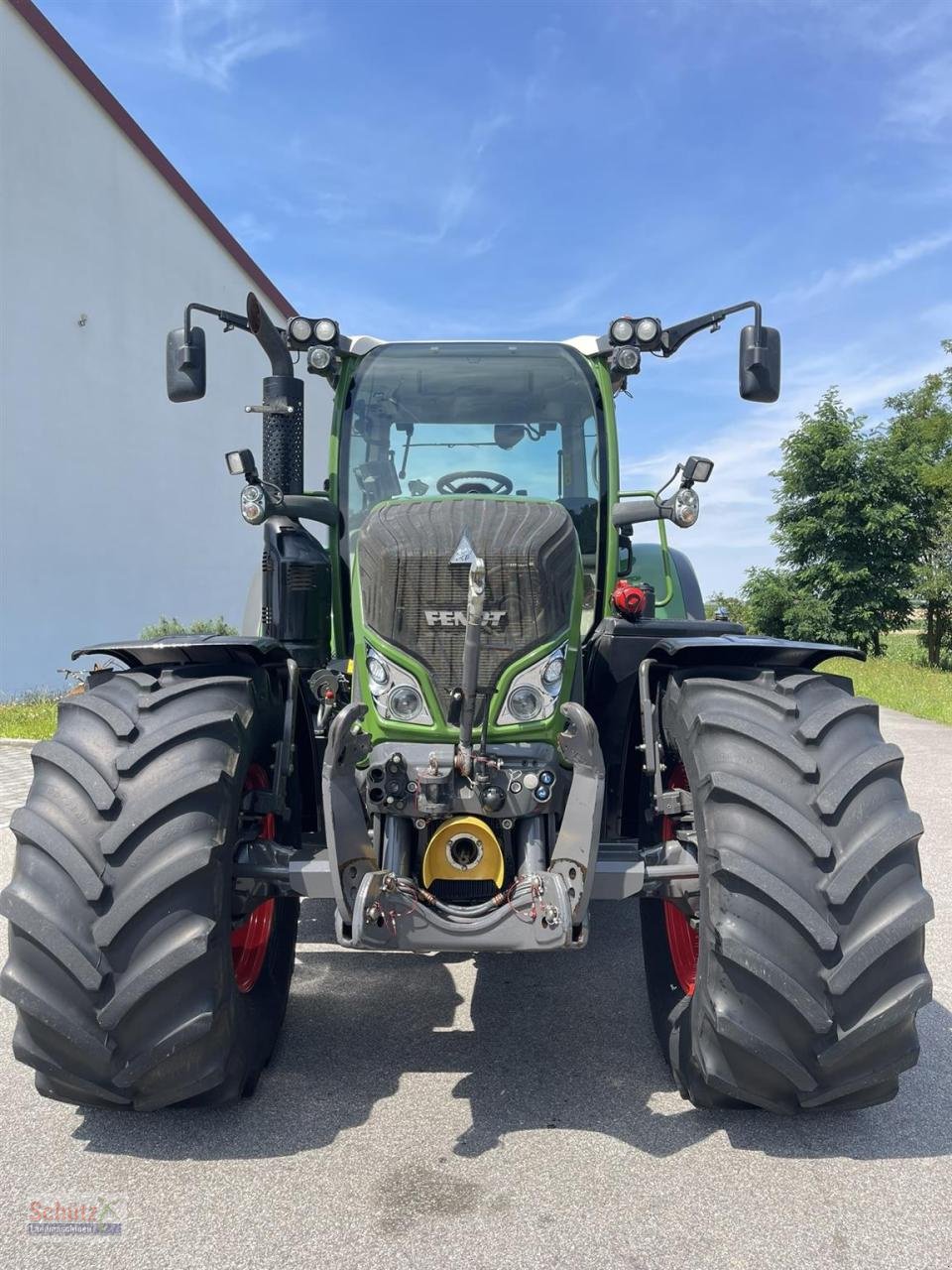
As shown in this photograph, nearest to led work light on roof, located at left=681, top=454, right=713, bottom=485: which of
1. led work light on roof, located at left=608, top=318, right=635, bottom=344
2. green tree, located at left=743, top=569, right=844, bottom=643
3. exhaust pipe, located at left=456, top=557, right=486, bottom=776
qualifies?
led work light on roof, located at left=608, top=318, right=635, bottom=344

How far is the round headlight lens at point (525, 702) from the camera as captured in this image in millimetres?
3002

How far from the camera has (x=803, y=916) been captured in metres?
2.47

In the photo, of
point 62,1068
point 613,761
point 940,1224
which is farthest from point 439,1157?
point 613,761

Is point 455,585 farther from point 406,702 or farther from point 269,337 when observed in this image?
point 269,337

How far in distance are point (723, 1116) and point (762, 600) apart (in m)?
27.7

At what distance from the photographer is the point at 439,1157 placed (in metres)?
2.62

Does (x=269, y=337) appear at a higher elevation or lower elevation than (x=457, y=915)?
higher

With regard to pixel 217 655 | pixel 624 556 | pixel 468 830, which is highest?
pixel 624 556

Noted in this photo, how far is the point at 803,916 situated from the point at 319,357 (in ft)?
9.66

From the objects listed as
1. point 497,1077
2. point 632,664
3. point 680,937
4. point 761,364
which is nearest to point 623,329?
point 761,364

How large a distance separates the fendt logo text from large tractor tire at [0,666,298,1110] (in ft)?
2.11

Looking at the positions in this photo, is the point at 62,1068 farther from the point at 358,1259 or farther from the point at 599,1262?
the point at 599,1262

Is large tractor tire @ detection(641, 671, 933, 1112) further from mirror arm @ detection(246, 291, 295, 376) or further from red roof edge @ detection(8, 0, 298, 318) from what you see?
red roof edge @ detection(8, 0, 298, 318)

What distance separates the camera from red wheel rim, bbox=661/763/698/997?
333 cm
